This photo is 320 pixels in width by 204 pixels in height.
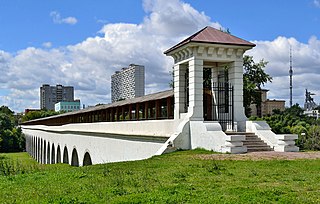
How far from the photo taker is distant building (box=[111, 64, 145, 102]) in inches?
2653

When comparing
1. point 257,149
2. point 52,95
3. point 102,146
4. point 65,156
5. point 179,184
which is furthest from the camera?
point 52,95

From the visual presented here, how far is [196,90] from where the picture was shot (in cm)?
1362

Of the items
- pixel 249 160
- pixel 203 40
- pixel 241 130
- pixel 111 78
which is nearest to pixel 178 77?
pixel 203 40

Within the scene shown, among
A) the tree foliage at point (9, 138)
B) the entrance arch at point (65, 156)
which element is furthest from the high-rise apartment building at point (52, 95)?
the entrance arch at point (65, 156)

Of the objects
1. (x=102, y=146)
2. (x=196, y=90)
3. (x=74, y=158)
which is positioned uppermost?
(x=196, y=90)

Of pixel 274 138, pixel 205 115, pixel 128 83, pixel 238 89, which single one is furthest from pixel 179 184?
pixel 128 83

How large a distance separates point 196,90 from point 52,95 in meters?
148

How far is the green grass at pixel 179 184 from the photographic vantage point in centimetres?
607

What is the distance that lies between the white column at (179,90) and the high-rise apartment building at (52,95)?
14385 centimetres

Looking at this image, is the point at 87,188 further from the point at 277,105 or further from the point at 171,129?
the point at 277,105

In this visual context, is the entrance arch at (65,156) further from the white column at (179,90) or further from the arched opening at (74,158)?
the white column at (179,90)

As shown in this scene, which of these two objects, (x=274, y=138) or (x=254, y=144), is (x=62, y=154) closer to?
(x=254, y=144)

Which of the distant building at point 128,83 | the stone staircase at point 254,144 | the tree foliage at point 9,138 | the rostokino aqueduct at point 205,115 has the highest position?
the distant building at point 128,83

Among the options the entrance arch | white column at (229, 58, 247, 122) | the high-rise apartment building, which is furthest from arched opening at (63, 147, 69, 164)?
the high-rise apartment building
